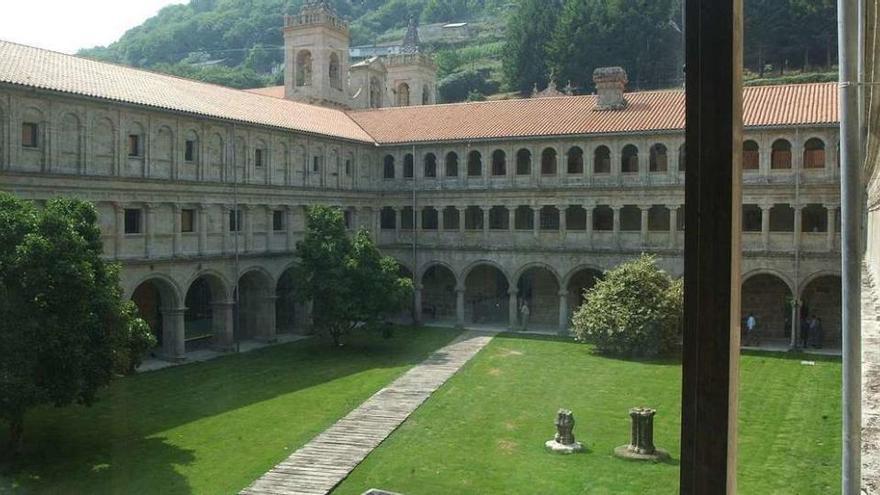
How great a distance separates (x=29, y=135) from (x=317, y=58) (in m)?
20.0

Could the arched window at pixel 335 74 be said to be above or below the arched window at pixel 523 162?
above

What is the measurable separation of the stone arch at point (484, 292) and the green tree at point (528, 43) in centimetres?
1806

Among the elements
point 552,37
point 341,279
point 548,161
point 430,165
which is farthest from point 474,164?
point 552,37

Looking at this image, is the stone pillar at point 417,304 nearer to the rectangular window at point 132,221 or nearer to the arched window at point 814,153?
the rectangular window at point 132,221

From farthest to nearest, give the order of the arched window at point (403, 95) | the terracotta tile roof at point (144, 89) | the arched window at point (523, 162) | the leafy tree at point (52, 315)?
the arched window at point (403, 95)
the arched window at point (523, 162)
the terracotta tile roof at point (144, 89)
the leafy tree at point (52, 315)

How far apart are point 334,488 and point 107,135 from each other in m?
11.6

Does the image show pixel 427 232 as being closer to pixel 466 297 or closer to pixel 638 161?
pixel 466 297

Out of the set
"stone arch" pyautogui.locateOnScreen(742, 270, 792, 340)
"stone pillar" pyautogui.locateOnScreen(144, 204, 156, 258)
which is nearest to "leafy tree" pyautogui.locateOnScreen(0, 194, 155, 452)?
"stone pillar" pyautogui.locateOnScreen(144, 204, 156, 258)

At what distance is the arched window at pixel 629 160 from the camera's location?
19.5m

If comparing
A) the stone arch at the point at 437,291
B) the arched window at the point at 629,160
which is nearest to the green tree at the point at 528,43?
the arched window at the point at 629,160

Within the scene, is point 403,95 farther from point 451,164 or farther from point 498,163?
point 498,163

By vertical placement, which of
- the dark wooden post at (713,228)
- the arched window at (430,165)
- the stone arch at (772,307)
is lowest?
the stone arch at (772,307)

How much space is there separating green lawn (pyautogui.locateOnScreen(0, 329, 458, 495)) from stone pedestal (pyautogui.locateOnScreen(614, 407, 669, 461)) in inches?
202

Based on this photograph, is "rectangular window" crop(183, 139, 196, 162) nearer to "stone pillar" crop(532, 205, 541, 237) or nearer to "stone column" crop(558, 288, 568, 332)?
"stone pillar" crop(532, 205, 541, 237)
